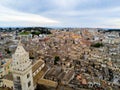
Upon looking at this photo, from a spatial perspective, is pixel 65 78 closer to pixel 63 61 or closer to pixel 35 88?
pixel 35 88

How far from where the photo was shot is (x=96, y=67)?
132ft

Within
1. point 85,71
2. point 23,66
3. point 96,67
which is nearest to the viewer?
point 23,66

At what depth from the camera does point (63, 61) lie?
42531 millimetres

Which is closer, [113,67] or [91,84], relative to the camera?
[91,84]

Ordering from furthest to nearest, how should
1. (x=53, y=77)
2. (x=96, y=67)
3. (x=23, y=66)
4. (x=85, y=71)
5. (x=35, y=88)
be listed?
(x=96, y=67)
(x=85, y=71)
(x=53, y=77)
(x=35, y=88)
(x=23, y=66)

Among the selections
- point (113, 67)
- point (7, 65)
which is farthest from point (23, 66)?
point (113, 67)

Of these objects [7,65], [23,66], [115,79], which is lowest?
[115,79]

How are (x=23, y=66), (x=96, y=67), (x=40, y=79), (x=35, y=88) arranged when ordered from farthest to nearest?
(x=96, y=67) → (x=40, y=79) → (x=35, y=88) → (x=23, y=66)

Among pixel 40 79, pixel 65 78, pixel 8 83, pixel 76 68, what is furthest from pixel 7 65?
pixel 76 68

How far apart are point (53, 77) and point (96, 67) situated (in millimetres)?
14828

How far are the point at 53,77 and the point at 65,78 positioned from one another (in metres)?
2.48

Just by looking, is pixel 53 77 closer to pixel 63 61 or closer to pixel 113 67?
pixel 63 61

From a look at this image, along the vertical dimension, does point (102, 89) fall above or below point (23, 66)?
below

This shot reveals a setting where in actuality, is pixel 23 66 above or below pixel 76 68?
above
